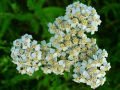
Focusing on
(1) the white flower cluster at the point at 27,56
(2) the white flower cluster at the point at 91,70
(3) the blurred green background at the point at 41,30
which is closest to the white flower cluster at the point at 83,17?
(2) the white flower cluster at the point at 91,70

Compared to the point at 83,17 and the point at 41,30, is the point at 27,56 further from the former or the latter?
the point at 41,30

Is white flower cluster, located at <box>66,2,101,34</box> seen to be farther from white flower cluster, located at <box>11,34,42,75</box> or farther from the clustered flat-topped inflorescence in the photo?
white flower cluster, located at <box>11,34,42,75</box>

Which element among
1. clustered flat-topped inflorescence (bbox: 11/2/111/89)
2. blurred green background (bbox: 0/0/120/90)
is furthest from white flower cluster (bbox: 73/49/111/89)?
blurred green background (bbox: 0/0/120/90)

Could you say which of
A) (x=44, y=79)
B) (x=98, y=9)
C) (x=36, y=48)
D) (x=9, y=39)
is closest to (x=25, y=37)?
(x=36, y=48)

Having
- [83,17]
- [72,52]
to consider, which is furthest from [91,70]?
[83,17]

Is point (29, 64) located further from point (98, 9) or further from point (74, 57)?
point (98, 9)

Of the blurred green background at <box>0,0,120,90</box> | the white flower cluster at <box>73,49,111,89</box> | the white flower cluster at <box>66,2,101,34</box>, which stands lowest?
the white flower cluster at <box>73,49,111,89</box>

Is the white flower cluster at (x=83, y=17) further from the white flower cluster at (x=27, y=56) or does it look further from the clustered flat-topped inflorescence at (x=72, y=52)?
the white flower cluster at (x=27, y=56)
